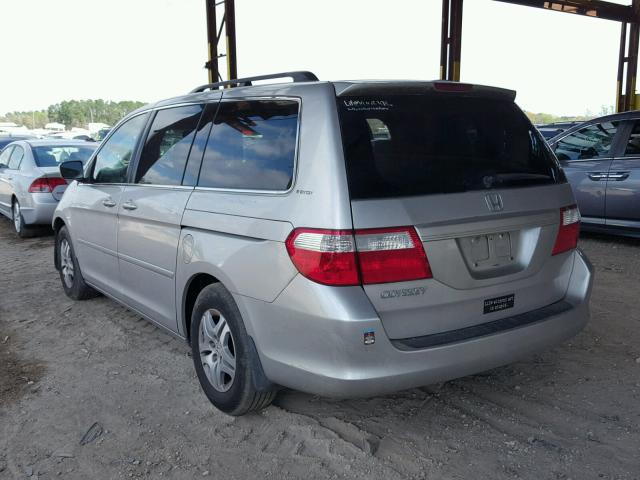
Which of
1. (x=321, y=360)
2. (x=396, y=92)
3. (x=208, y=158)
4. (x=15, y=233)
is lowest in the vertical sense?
(x=15, y=233)

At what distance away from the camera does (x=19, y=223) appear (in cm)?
926

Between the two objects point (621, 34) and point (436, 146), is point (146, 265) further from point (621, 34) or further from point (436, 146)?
point (621, 34)

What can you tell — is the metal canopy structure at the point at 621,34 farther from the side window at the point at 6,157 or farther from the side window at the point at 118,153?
the side window at the point at 118,153

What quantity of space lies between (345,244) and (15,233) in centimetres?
893

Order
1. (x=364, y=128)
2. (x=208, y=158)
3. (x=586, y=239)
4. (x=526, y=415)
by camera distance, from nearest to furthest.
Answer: (x=364, y=128) < (x=526, y=415) < (x=208, y=158) < (x=586, y=239)

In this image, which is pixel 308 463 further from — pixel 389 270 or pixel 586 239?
pixel 586 239

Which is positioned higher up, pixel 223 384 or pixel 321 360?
pixel 321 360

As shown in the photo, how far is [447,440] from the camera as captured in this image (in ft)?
9.61

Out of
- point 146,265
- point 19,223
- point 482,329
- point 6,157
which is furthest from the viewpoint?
point 6,157

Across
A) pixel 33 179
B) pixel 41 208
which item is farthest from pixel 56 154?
pixel 41 208

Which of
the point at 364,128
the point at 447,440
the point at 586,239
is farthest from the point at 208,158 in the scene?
the point at 586,239

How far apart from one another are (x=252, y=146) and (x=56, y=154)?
7.44 m

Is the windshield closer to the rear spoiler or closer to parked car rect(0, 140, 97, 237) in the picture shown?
parked car rect(0, 140, 97, 237)

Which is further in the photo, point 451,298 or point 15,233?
point 15,233
